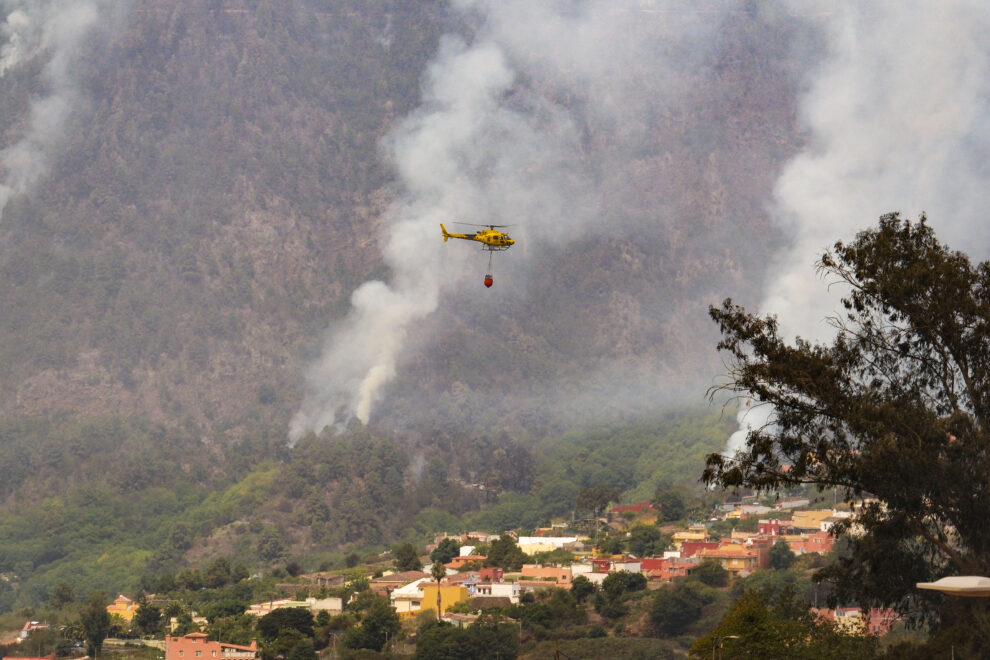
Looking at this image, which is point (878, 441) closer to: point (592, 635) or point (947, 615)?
point (947, 615)

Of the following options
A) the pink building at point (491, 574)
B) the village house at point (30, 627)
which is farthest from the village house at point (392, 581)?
the village house at point (30, 627)

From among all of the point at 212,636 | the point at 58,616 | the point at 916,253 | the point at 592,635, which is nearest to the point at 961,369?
the point at 916,253

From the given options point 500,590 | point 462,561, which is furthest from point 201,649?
point 462,561

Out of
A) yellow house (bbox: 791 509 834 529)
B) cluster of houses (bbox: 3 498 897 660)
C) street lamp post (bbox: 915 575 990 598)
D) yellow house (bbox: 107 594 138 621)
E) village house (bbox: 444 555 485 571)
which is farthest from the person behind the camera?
village house (bbox: 444 555 485 571)

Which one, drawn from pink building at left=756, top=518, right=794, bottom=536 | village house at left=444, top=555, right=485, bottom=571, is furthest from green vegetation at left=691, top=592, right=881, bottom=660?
village house at left=444, top=555, right=485, bottom=571

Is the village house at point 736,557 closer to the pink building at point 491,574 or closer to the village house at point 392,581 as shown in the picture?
the pink building at point 491,574

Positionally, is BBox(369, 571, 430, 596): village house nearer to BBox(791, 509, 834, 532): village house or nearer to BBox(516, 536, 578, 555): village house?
BBox(516, 536, 578, 555): village house
